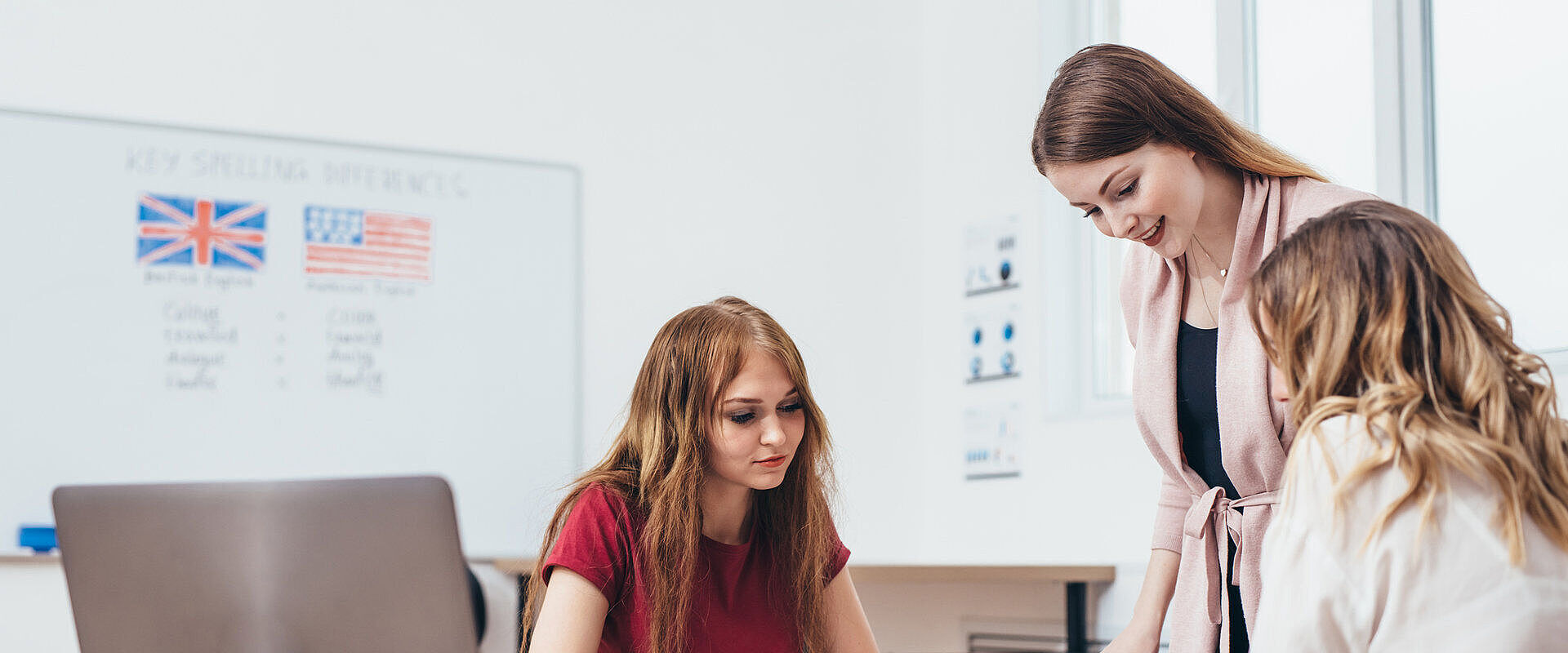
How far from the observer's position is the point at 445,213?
3.05 metres

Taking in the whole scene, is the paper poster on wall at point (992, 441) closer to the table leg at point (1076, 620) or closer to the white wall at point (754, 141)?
the white wall at point (754, 141)

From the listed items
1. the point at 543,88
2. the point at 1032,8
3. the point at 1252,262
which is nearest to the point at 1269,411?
the point at 1252,262

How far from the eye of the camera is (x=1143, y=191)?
1.40 m

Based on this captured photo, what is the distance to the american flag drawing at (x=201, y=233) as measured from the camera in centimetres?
279

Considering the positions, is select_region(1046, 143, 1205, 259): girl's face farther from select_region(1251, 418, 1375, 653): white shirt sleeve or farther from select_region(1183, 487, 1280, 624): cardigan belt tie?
select_region(1251, 418, 1375, 653): white shirt sleeve

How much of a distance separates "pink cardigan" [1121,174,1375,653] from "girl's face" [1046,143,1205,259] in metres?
0.06

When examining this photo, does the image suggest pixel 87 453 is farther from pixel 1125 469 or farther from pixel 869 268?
pixel 1125 469

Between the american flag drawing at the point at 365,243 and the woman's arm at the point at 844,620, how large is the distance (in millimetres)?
1707

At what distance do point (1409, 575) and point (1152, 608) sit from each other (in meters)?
0.60

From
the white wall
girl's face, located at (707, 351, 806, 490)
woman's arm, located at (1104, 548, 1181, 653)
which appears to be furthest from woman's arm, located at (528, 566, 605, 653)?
→ the white wall

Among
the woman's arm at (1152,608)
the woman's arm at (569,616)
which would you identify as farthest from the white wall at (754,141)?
the woman's arm at (569,616)

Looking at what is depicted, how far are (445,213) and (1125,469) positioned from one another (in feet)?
5.10

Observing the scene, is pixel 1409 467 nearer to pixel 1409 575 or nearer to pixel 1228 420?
pixel 1409 575

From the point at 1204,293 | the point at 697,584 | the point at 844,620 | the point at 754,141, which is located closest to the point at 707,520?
the point at 697,584
